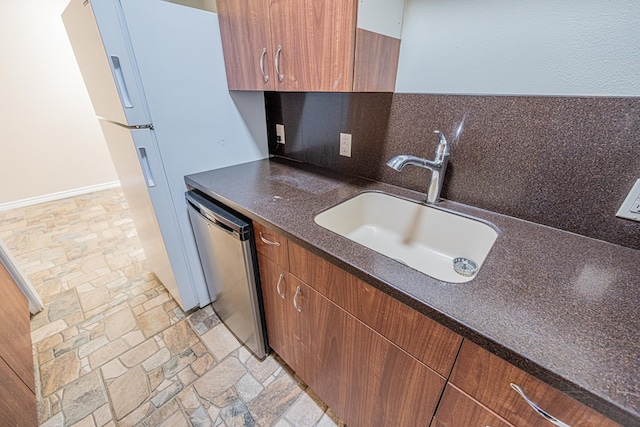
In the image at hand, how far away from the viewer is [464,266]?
36.7 inches

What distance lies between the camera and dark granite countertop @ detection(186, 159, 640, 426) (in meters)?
0.43

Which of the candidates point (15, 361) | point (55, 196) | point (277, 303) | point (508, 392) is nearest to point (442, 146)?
point (508, 392)

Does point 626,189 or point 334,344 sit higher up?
point 626,189

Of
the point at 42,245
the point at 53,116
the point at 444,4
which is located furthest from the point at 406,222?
the point at 53,116

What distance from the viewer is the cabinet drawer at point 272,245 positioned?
94cm

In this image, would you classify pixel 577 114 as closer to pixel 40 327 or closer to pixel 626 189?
pixel 626 189

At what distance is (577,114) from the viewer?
0.76 metres

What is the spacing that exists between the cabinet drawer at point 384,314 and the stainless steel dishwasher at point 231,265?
303mm

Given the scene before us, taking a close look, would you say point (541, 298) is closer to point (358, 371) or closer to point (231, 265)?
point (358, 371)

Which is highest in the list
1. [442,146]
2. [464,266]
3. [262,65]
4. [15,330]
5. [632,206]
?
[262,65]

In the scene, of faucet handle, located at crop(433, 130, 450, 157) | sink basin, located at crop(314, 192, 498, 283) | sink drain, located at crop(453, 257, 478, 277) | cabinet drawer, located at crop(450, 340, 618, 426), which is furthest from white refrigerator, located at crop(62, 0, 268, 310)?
cabinet drawer, located at crop(450, 340, 618, 426)

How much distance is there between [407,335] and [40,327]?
2.27m

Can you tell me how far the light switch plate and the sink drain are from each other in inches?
16.5

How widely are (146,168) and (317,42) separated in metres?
Result: 0.96
